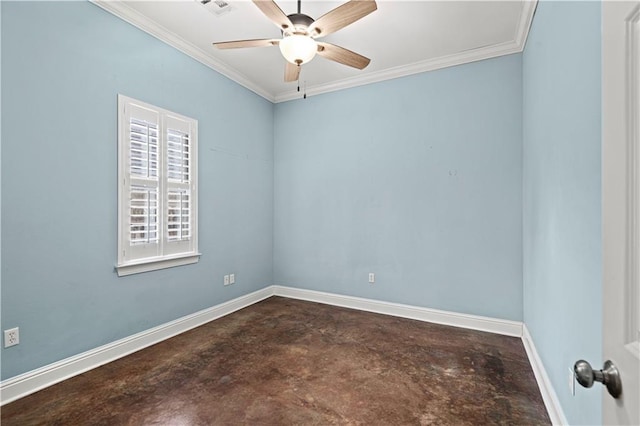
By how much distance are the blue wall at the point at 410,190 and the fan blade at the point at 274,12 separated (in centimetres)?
202

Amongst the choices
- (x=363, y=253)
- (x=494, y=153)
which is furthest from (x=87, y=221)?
(x=494, y=153)

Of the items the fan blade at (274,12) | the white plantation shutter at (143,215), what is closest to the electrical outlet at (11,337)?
the white plantation shutter at (143,215)

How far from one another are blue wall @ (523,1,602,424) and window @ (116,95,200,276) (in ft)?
10.6

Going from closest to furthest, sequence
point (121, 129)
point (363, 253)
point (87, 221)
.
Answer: point (87, 221)
point (121, 129)
point (363, 253)

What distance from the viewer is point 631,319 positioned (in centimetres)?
57

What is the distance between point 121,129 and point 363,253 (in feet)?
9.87

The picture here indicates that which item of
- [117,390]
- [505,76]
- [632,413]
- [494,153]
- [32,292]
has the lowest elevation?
[117,390]

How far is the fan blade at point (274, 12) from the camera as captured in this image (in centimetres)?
183

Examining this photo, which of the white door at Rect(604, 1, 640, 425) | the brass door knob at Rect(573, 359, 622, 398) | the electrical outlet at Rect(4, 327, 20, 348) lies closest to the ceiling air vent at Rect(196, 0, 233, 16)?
the white door at Rect(604, 1, 640, 425)

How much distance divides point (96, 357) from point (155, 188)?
155 centimetres

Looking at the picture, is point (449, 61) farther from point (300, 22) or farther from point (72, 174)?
point (72, 174)

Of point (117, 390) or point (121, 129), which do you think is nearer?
point (117, 390)

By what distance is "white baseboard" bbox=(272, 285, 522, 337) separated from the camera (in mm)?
3119

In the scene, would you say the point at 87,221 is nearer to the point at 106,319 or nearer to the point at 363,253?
the point at 106,319
